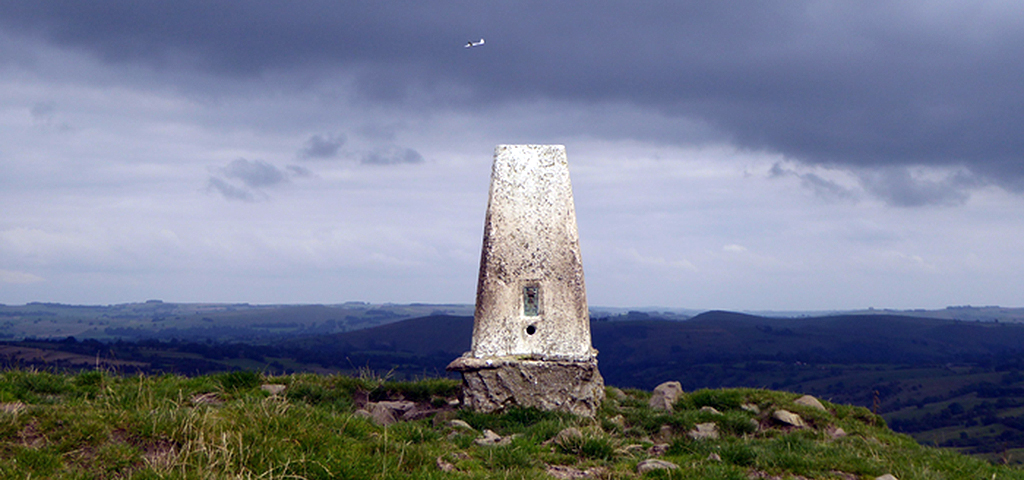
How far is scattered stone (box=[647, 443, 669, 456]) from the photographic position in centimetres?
955

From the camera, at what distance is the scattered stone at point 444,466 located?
25.5 feet

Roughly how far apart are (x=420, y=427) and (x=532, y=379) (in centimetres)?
345

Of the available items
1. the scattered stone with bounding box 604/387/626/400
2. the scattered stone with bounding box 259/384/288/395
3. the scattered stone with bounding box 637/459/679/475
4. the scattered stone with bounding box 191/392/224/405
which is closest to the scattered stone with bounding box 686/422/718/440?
the scattered stone with bounding box 604/387/626/400

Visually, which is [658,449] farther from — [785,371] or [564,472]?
[785,371]

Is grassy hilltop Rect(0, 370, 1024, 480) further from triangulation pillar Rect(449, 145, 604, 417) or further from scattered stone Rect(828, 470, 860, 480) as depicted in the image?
triangulation pillar Rect(449, 145, 604, 417)

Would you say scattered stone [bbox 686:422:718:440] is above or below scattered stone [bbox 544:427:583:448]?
below

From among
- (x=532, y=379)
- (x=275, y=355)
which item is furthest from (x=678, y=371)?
(x=532, y=379)

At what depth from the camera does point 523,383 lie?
40.5ft

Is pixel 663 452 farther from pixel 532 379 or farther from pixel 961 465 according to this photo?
pixel 961 465

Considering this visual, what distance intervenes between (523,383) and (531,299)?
1.48 meters

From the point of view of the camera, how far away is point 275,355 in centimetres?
14088

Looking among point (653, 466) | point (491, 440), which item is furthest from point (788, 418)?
point (491, 440)

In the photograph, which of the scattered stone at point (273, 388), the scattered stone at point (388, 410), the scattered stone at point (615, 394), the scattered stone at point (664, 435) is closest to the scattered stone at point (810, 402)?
the scattered stone at point (615, 394)

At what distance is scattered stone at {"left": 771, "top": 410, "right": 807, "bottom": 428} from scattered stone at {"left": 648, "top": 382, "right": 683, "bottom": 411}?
1839mm
